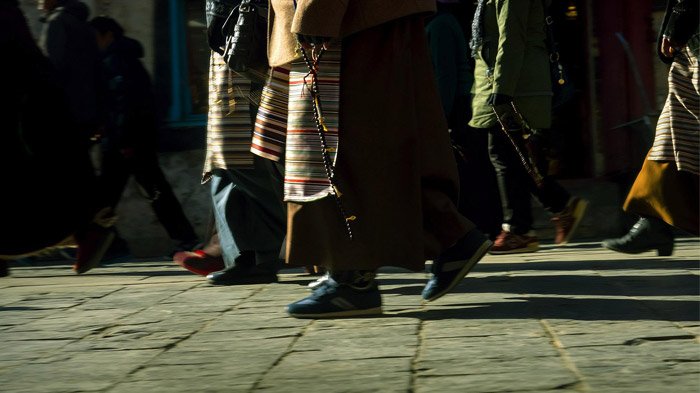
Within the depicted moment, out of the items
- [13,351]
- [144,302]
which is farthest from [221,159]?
[13,351]

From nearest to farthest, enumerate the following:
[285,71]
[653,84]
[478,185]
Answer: [285,71] → [478,185] → [653,84]

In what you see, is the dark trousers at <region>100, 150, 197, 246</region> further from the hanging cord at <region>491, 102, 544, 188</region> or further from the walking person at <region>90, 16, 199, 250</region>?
the hanging cord at <region>491, 102, 544, 188</region>

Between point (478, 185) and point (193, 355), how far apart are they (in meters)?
4.57

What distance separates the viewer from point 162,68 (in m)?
9.62

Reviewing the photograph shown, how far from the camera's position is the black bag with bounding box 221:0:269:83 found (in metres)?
5.17

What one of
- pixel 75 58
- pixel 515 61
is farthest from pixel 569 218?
pixel 75 58

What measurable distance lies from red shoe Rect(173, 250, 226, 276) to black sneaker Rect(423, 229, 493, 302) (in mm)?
1545

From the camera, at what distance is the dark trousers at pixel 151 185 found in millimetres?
8195

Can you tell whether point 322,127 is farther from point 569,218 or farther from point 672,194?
point 569,218

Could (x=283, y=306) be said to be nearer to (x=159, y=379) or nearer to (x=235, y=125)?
(x=235, y=125)

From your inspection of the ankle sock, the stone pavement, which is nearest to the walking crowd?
the ankle sock

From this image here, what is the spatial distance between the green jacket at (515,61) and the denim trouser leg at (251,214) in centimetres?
174

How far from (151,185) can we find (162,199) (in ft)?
0.39

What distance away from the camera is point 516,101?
23.2 feet
